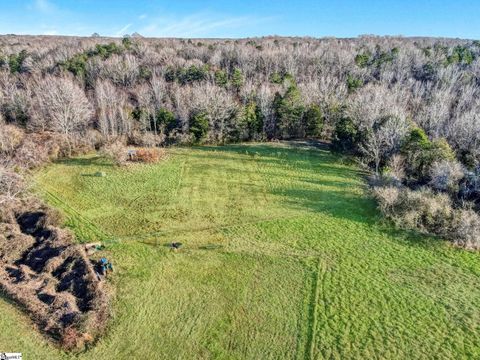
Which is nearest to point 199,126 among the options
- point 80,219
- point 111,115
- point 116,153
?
point 111,115

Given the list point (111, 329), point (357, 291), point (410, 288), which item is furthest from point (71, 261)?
point (410, 288)

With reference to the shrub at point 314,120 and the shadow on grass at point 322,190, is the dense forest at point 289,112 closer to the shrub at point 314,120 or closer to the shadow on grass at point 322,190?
the shrub at point 314,120

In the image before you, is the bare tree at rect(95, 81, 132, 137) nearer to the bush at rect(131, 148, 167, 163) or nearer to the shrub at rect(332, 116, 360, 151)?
the bush at rect(131, 148, 167, 163)

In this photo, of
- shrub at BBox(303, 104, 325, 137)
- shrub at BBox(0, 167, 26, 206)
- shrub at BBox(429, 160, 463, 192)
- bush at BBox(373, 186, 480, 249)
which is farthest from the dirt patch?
shrub at BBox(303, 104, 325, 137)

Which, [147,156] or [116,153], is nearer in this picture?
[116,153]

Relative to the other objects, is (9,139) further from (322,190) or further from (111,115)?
(322,190)

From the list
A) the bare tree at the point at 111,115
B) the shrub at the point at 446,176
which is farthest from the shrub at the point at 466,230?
the bare tree at the point at 111,115

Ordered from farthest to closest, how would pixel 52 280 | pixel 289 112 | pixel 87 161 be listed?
pixel 289 112
pixel 87 161
pixel 52 280
